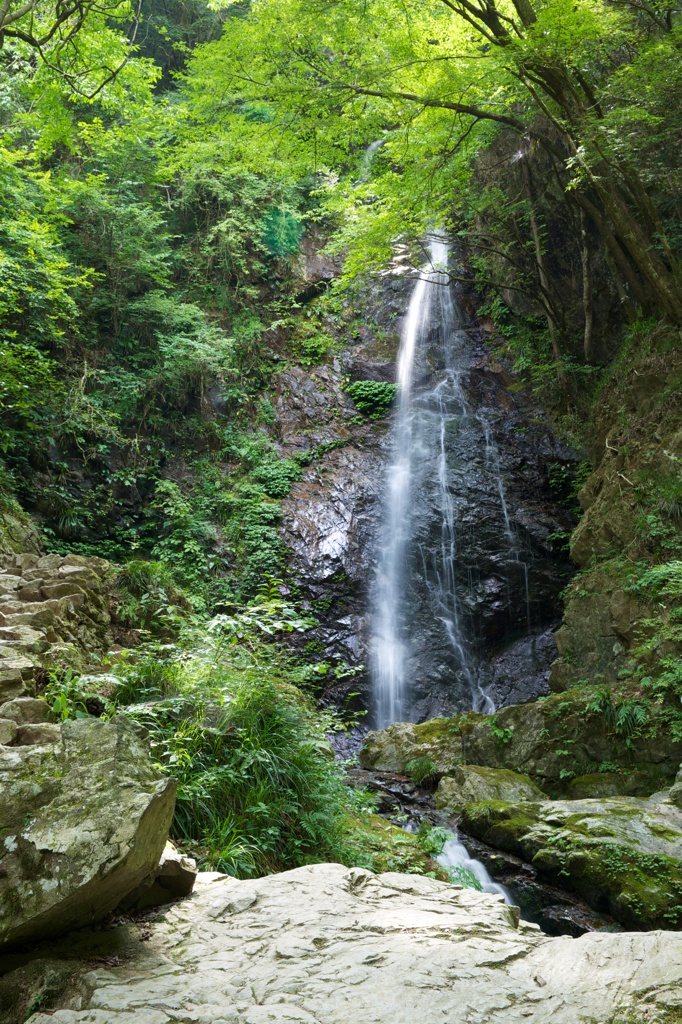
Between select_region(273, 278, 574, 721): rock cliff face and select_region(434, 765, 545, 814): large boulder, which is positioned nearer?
select_region(434, 765, 545, 814): large boulder

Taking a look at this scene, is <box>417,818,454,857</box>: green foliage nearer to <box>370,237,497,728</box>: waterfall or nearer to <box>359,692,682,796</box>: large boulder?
<box>359,692,682,796</box>: large boulder

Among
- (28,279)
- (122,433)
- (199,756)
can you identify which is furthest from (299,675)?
(122,433)

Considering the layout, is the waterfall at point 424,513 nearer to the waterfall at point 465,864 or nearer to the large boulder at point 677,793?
the waterfall at point 465,864

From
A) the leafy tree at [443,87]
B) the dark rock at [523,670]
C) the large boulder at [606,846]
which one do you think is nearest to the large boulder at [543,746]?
the large boulder at [606,846]

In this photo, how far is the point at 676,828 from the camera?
5.72 metres

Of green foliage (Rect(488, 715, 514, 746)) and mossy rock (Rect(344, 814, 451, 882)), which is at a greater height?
mossy rock (Rect(344, 814, 451, 882))

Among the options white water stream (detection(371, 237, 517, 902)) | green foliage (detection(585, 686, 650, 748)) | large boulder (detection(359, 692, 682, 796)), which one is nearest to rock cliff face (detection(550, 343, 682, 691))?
green foliage (detection(585, 686, 650, 748))

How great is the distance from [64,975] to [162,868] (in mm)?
754

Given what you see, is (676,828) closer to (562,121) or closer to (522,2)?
(562,121)

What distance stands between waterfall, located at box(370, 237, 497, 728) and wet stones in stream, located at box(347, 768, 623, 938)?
3243 mm

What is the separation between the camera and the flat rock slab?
6.35 ft

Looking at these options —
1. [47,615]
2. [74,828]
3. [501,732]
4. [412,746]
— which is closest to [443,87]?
[47,615]

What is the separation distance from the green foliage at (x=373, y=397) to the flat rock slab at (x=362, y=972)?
12.5 m

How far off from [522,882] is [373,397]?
1077cm
